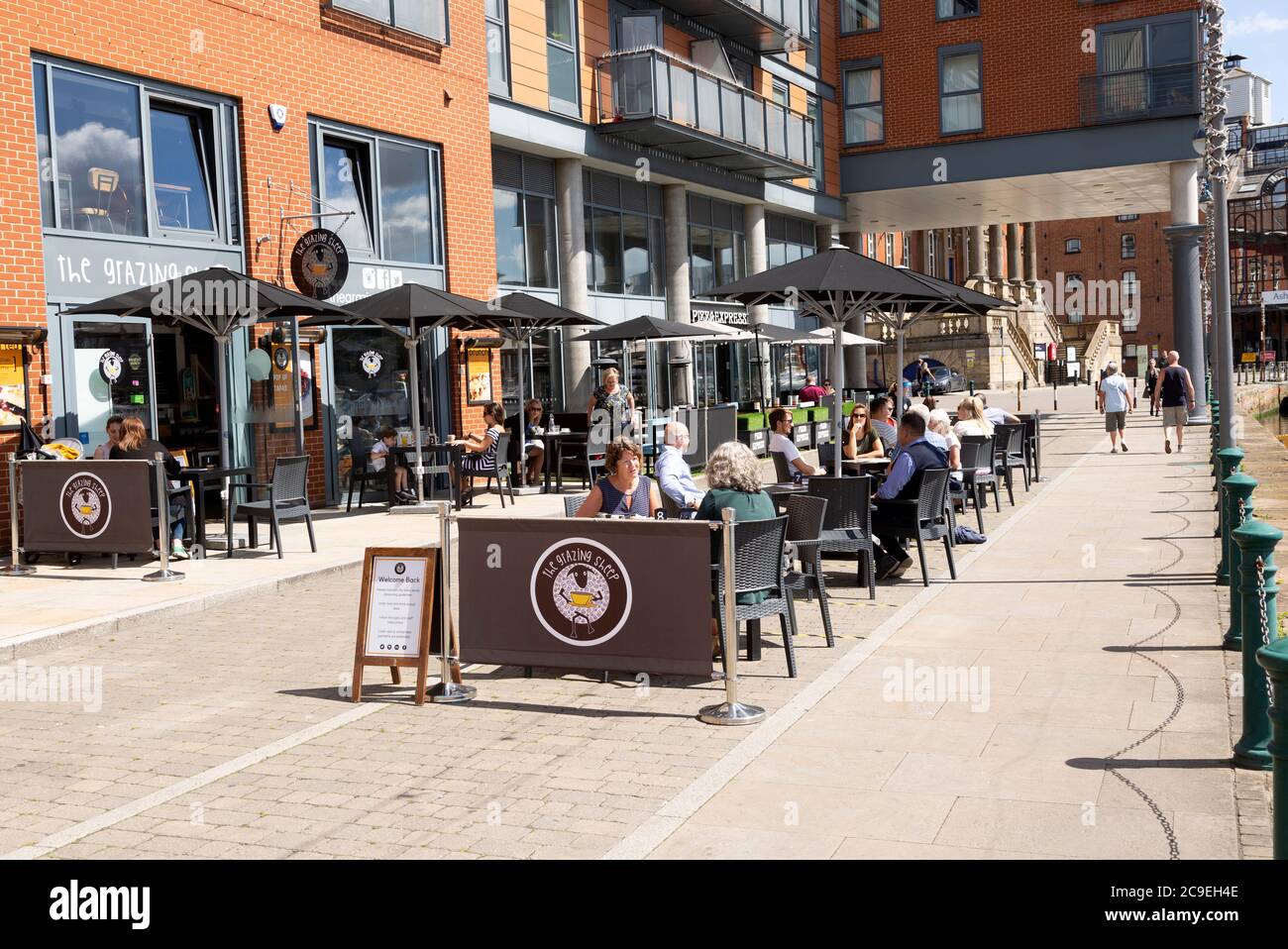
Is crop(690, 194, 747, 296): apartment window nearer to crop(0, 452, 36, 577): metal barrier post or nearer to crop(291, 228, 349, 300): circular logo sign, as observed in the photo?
crop(291, 228, 349, 300): circular logo sign

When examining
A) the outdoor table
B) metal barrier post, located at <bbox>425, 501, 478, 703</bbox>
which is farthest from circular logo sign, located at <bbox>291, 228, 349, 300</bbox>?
metal barrier post, located at <bbox>425, 501, 478, 703</bbox>

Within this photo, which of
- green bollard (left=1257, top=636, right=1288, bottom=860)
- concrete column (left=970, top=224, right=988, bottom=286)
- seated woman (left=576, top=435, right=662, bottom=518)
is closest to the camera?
green bollard (left=1257, top=636, right=1288, bottom=860)

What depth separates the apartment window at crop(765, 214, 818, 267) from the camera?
34750mm

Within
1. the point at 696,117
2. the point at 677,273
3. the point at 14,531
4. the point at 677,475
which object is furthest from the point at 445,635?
the point at 677,273

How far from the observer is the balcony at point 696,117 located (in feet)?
81.6

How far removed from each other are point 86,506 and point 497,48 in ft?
43.0

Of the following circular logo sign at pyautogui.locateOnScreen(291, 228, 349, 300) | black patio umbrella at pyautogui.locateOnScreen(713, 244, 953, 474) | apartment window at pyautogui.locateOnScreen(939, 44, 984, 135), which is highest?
apartment window at pyautogui.locateOnScreen(939, 44, 984, 135)

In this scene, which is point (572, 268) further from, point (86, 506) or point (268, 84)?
point (86, 506)

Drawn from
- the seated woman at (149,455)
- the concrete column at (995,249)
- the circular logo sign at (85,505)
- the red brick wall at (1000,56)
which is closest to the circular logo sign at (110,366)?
the seated woman at (149,455)

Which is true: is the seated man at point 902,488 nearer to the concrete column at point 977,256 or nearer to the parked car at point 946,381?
the parked car at point 946,381

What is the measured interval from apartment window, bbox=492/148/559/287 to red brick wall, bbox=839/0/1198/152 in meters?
13.7

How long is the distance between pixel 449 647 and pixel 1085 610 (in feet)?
15.5

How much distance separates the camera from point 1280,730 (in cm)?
348

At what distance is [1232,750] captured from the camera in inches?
231
